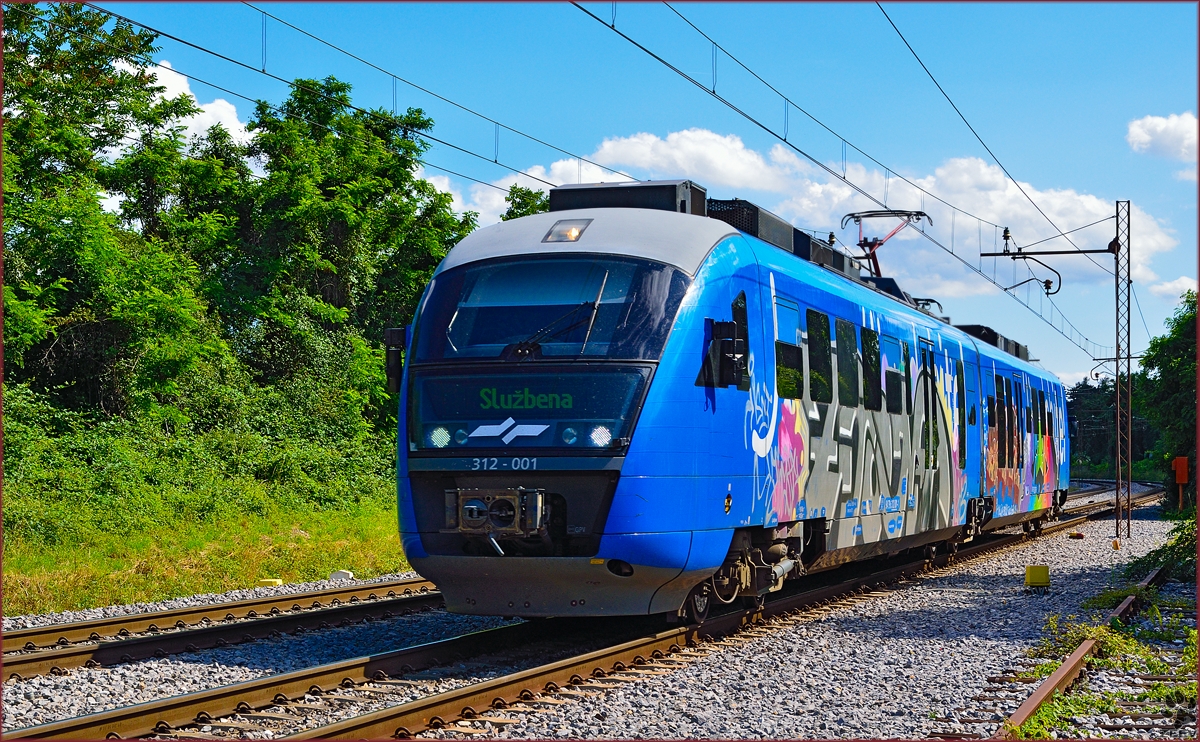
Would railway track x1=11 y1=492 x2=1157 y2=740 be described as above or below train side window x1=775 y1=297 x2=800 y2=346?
below

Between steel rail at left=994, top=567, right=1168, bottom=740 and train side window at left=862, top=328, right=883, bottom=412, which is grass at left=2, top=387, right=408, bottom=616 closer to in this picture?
train side window at left=862, top=328, right=883, bottom=412

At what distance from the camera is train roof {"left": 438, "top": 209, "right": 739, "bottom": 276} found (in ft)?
32.9

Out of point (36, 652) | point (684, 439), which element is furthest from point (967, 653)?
point (36, 652)

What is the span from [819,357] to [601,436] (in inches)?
149

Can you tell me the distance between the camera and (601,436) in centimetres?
930

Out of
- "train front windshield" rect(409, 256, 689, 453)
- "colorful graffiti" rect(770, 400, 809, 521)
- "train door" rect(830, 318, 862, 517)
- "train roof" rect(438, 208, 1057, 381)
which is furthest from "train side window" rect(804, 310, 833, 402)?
"train front windshield" rect(409, 256, 689, 453)

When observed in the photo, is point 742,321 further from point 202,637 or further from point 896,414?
point 202,637

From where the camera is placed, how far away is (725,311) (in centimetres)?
1035

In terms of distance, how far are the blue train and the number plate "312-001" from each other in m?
0.01

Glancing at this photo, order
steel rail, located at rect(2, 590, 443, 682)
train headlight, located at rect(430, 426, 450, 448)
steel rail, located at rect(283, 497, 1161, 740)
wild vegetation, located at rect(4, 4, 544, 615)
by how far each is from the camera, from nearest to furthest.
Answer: steel rail, located at rect(283, 497, 1161, 740) < steel rail, located at rect(2, 590, 443, 682) < train headlight, located at rect(430, 426, 450, 448) < wild vegetation, located at rect(4, 4, 544, 615)

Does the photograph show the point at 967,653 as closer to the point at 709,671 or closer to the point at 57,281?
the point at 709,671

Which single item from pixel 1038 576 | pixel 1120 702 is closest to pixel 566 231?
pixel 1120 702

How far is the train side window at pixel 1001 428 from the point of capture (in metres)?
21.3

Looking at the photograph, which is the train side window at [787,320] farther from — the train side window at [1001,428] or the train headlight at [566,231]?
the train side window at [1001,428]
